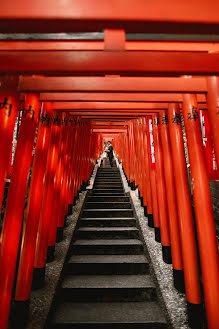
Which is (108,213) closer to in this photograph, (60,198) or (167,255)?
(60,198)

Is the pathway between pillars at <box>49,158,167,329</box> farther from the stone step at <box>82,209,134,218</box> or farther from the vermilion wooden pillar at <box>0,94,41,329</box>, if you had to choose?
the vermilion wooden pillar at <box>0,94,41,329</box>

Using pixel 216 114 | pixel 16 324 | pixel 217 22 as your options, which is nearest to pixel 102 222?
pixel 16 324

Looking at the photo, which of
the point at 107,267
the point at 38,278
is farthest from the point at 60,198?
the point at 107,267

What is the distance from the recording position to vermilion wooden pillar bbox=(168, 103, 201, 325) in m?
2.29

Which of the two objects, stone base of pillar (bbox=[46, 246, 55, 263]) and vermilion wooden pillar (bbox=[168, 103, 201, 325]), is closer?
vermilion wooden pillar (bbox=[168, 103, 201, 325])

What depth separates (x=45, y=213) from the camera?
3023 mm

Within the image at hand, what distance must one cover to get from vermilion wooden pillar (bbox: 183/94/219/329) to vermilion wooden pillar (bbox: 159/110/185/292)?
0.66 meters

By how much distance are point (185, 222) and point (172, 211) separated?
0.42 metres

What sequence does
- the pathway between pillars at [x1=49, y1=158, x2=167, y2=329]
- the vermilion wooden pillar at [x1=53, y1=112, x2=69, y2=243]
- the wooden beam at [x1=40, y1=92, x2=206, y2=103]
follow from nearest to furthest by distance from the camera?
the pathway between pillars at [x1=49, y1=158, x2=167, y2=329] → the wooden beam at [x1=40, y1=92, x2=206, y2=103] → the vermilion wooden pillar at [x1=53, y1=112, x2=69, y2=243]

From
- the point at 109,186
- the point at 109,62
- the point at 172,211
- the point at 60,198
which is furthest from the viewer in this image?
the point at 109,186

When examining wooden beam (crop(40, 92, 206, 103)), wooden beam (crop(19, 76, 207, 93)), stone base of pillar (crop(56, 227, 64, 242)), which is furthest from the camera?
stone base of pillar (crop(56, 227, 64, 242))

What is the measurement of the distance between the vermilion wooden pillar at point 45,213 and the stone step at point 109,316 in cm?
60

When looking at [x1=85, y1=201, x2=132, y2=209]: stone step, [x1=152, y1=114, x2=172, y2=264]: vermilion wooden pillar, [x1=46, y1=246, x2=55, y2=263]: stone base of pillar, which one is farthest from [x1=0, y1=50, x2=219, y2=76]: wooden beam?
[x1=85, y1=201, x2=132, y2=209]: stone step

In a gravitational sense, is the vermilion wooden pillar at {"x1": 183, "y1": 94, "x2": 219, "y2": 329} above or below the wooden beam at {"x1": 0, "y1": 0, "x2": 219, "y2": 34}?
below
